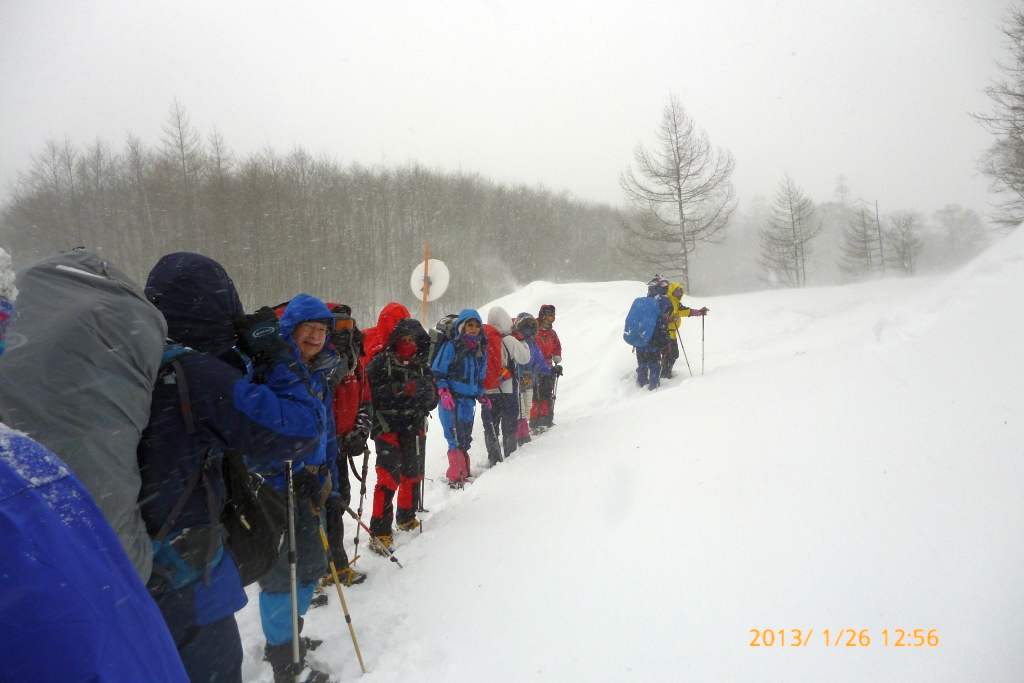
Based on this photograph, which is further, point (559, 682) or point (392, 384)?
point (392, 384)

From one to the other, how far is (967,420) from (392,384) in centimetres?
422

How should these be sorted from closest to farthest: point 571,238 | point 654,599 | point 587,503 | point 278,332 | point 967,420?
1. point 278,332
2. point 654,599
3. point 967,420
4. point 587,503
5. point 571,238

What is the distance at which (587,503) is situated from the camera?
11.9ft

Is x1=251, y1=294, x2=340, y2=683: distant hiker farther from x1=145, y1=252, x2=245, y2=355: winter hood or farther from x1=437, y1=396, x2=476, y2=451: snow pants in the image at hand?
x1=437, y1=396, x2=476, y2=451: snow pants

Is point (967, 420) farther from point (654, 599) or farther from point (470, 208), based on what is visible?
point (470, 208)

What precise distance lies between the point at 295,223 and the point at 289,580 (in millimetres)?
29326

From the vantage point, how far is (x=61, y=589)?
23.5 inches

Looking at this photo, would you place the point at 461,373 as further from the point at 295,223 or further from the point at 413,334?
the point at 295,223

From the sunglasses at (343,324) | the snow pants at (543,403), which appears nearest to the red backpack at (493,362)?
the snow pants at (543,403)

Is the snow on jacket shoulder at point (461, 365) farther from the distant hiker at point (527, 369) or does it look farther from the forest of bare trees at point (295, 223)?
the forest of bare trees at point (295, 223)

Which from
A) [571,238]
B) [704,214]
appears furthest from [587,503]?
[571,238]

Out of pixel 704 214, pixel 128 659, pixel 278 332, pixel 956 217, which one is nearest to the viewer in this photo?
pixel 128 659

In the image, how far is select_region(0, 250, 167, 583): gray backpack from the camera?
1386mm

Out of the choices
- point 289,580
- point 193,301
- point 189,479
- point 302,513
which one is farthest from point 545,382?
point 189,479
